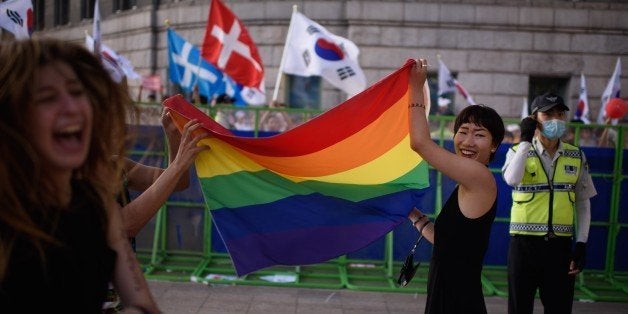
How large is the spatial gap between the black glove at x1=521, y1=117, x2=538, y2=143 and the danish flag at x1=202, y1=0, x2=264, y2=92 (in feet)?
22.2

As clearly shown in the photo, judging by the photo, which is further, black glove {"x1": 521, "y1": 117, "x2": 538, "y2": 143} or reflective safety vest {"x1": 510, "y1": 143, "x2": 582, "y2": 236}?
black glove {"x1": 521, "y1": 117, "x2": 538, "y2": 143}

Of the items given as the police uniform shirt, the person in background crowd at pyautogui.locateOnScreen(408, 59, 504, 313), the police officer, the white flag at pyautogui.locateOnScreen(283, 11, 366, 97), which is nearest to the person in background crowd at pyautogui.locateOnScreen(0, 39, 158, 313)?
the person in background crowd at pyautogui.locateOnScreen(408, 59, 504, 313)

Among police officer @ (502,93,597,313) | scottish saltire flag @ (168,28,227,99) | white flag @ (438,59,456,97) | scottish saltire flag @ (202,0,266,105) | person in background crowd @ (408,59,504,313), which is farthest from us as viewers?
white flag @ (438,59,456,97)

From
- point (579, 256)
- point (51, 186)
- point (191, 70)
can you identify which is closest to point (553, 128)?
point (579, 256)

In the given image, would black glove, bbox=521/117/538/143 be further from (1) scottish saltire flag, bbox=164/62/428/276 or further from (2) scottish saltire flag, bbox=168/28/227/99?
(2) scottish saltire flag, bbox=168/28/227/99

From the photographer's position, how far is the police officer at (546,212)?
4516mm

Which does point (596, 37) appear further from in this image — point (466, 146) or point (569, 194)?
point (466, 146)

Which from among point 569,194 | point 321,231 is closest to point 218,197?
point 321,231

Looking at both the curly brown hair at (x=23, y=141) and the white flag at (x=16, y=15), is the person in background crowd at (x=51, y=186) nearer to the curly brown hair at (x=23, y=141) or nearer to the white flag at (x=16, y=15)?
the curly brown hair at (x=23, y=141)

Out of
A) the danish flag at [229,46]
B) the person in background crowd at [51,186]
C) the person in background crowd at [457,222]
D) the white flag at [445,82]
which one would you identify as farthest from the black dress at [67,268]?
the white flag at [445,82]

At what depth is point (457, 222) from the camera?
10.5 ft

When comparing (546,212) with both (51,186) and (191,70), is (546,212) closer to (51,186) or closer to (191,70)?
(51,186)

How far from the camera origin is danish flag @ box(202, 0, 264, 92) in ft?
35.9

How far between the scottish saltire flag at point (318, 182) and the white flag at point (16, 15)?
15.1 feet
